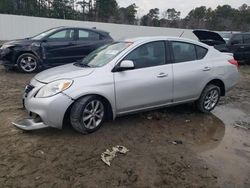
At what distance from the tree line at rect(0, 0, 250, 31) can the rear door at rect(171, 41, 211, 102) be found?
3169 cm

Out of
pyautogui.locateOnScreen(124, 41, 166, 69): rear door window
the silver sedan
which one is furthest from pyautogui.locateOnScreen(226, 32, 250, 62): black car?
pyautogui.locateOnScreen(124, 41, 166, 69): rear door window

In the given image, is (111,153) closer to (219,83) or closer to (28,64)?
(219,83)

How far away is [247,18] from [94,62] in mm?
56994

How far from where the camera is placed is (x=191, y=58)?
21.1ft

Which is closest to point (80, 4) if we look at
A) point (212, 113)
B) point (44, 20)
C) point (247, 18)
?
point (44, 20)

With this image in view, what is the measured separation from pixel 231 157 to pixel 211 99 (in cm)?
215

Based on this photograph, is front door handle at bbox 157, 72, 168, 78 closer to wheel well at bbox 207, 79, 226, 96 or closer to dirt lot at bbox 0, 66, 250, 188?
dirt lot at bbox 0, 66, 250, 188

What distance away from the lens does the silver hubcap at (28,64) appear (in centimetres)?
1034

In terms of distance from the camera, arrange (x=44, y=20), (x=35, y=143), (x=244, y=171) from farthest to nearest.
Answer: (x=44, y=20), (x=35, y=143), (x=244, y=171)

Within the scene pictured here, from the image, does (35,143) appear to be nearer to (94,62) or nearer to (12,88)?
(94,62)

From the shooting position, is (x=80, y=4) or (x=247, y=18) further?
(x=247, y=18)

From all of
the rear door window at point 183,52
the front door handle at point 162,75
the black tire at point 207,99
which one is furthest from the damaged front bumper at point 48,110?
the black tire at point 207,99

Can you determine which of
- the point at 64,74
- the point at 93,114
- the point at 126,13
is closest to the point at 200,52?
the point at 93,114

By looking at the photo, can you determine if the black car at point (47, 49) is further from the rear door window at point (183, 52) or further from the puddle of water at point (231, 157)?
the puddle of water at point (231, 157)
